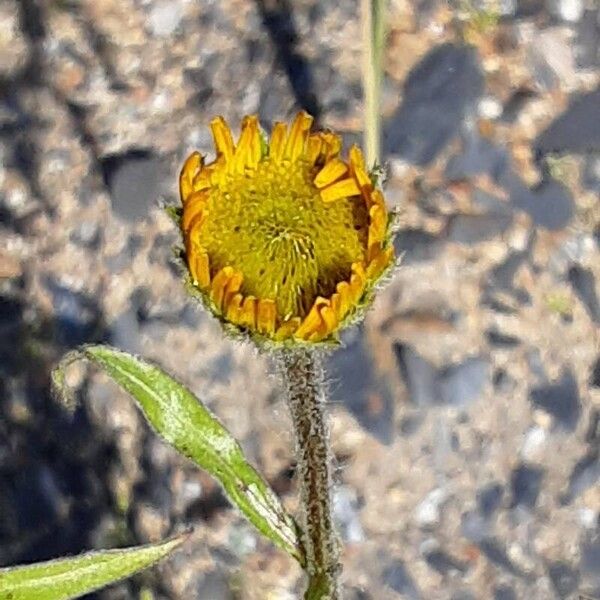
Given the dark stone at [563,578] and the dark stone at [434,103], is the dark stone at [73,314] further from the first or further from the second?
the dark stone at [563,578]

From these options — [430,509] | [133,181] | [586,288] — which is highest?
[133,181]

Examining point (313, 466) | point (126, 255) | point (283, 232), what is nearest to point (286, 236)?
point (283, 232)

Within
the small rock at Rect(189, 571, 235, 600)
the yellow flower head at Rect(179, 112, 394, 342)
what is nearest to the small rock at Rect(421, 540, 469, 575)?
the small rock at Rect(189, 571, 235, 600)

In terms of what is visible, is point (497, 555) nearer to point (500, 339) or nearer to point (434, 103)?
point (500, 339)

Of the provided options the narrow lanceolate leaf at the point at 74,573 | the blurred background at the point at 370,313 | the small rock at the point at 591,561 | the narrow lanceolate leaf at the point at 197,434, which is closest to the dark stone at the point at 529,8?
the blurred background at the point at 370,313

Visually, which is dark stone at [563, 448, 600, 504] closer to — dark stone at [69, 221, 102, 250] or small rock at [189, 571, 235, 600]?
small rock at [189, 571, 235, 600]

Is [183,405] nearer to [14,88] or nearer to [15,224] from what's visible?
[15,224]

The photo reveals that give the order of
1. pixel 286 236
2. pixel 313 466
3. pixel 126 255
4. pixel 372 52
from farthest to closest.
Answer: pixel 126 255
pixel 372 52
pixel 313 466
pixel 286 236
